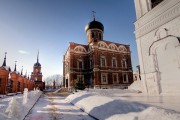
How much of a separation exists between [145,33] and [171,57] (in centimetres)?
338

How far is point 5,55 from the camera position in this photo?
59.1 ft

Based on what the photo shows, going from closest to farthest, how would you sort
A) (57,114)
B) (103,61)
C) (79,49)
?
(57,114)
(103,61)
(79,49)

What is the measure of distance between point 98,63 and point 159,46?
21.0m

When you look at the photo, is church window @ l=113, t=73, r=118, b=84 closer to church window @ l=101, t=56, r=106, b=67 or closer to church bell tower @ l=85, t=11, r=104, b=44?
church window @ l=101, t=56, r=106, b=67

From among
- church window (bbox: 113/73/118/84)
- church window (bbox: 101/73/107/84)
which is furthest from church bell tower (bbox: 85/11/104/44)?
church window (bbox: 113/73/118/84)

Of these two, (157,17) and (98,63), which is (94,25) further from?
(157,17)

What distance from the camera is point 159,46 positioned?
1023 centimetres

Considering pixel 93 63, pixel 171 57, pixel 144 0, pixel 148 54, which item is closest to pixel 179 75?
pixel 171 57

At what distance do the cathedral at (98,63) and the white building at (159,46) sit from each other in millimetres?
18735

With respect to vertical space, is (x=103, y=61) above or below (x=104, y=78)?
above

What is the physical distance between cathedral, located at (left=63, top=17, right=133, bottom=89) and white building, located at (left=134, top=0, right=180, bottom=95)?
1874 centimetres

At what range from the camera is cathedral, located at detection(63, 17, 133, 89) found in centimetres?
3055

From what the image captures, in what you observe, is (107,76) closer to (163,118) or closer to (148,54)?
(148,54)

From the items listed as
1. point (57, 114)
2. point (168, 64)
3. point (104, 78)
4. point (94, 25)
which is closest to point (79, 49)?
point (94, 25)
